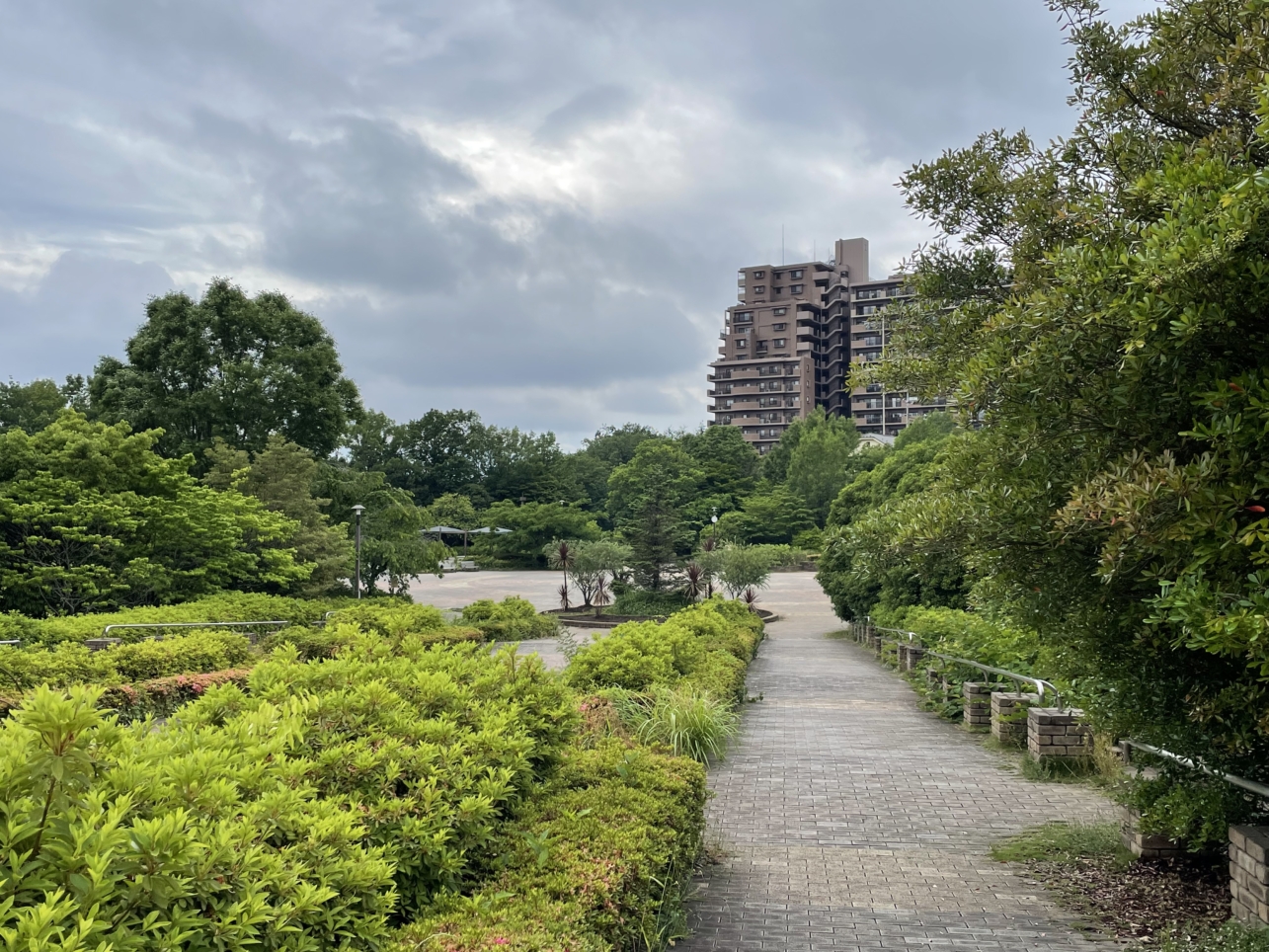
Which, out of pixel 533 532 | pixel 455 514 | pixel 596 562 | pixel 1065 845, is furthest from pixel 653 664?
pixel 455 514

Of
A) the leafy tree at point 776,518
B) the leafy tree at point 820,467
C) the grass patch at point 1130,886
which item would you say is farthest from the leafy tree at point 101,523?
the leafy tree at point 820,467

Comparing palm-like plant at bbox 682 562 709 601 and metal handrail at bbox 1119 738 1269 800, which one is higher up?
metal handrail at bbox 1119 738 1269 800

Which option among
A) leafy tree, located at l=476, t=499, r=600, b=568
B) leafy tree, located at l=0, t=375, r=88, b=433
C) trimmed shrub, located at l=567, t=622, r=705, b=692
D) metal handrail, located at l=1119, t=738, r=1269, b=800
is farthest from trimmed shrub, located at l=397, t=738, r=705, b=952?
leafy tree, located at l=476, t=499, r=600, b=568

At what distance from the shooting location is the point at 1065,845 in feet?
18.4

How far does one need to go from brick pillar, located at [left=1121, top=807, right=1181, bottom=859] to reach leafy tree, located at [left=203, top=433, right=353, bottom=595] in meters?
22.4

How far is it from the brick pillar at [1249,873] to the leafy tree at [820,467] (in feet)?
196

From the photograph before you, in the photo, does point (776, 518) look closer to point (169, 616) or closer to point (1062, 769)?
point (169, 616)

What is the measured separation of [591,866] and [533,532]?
194 ft

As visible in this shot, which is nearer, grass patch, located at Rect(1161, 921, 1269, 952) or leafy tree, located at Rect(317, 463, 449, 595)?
grass patch, located at Rect(1161, 921, 1269, 952)

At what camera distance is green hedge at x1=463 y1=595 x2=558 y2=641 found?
24531mm

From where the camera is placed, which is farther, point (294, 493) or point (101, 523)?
point (294, 493)

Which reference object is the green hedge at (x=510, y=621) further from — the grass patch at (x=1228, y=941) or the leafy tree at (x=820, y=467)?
the leafy tree at (x=820, y=467)

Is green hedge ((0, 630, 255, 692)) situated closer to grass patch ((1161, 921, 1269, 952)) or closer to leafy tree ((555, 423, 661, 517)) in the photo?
grass patch ((1161, 921, 1269, 952))

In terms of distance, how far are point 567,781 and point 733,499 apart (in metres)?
64.8
